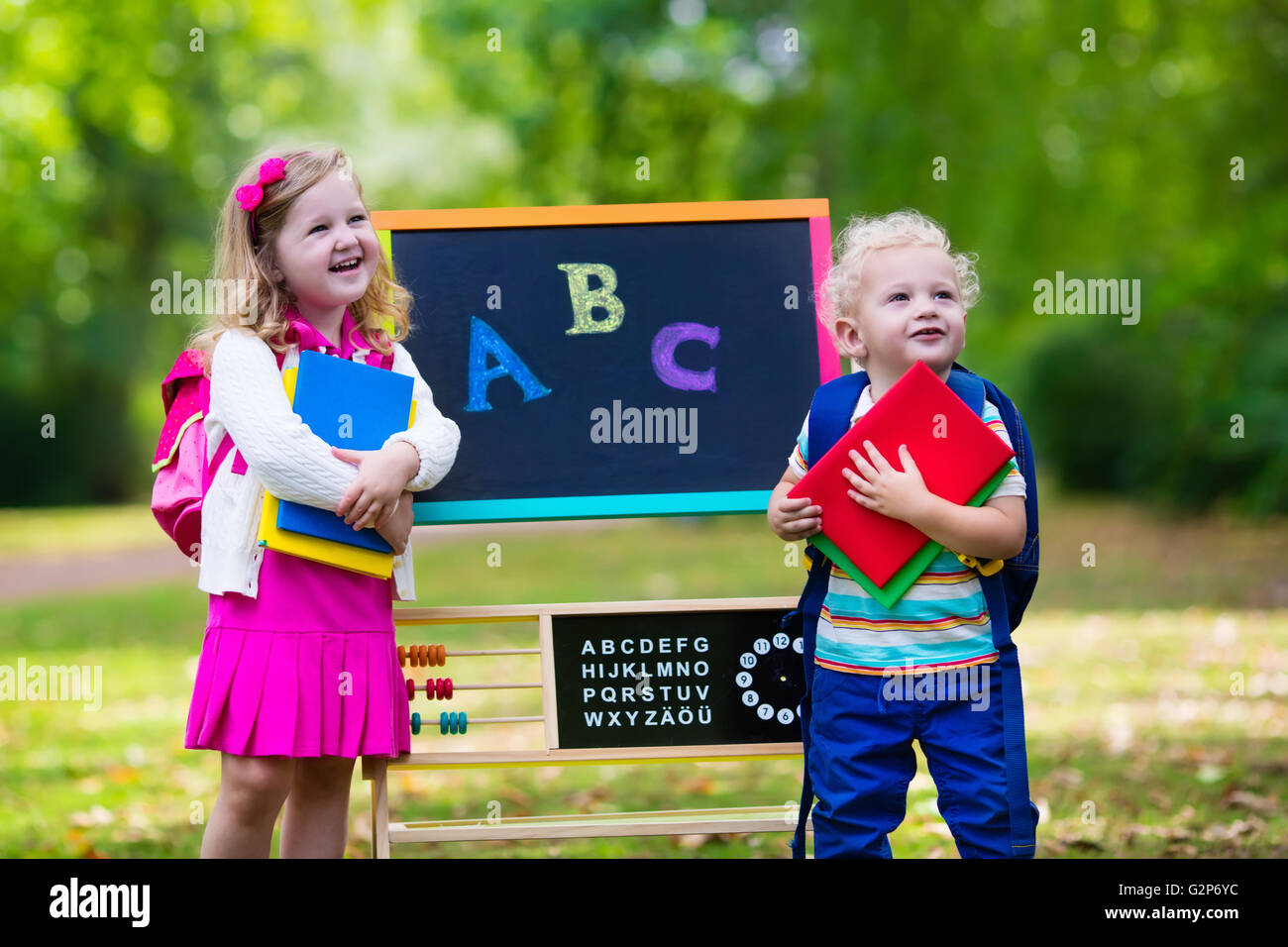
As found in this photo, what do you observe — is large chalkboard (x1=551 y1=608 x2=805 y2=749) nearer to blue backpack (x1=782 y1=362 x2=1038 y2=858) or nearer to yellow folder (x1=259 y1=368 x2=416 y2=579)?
blue backpack (x1=782 y1=362 x2=1038 y2=858)

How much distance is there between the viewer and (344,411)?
117 inches

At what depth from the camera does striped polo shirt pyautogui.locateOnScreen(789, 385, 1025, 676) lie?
9.11ft

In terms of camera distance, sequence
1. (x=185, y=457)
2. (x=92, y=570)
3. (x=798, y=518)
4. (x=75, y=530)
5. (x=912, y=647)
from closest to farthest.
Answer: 1. (x=912, y=647)
2. (x=798, y=518)
3. (x=185, y=457)
4. (x=92, y=570)
5. (x=75, y=530)

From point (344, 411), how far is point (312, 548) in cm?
33

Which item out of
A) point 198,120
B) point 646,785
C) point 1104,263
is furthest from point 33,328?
point 646,785

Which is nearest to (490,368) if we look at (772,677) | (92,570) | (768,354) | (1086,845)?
(768,354)

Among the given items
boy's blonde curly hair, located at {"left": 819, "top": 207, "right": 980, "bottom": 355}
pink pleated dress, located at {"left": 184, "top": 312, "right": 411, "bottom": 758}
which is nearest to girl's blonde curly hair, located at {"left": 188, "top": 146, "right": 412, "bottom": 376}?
pink pleated dress, located at {"left": 184, "top": 312, "right": 411, "bottom": 758}

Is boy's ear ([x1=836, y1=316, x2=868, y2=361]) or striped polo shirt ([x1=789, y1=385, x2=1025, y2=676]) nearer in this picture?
striped polo shirt ([x1=789, y1=385, x2=1025, y2=676])

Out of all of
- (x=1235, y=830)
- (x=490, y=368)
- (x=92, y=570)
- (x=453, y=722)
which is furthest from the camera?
(x=92, y=570)

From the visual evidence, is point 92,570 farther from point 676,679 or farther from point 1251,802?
point 1251,802

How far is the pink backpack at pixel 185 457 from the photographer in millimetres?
3061

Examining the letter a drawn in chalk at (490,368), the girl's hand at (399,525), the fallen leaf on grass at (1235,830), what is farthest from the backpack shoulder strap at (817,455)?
the fallen leaf on grass at (1235,830)

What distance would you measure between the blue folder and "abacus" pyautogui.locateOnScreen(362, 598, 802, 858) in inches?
15.8

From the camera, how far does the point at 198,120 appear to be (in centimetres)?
1805
